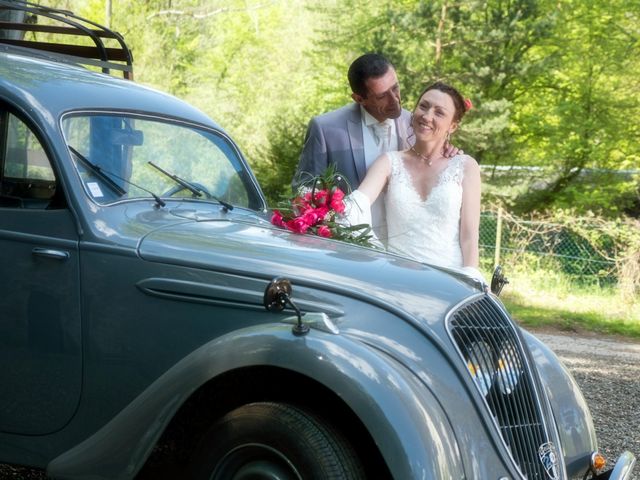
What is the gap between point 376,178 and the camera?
15.7 feet

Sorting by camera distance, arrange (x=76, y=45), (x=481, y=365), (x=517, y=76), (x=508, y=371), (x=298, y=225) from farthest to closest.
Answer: (x=517, y=76)
(x=76, y=45)
(x=298, y=225)
(x=508, y=371)
(x=481, y=365)

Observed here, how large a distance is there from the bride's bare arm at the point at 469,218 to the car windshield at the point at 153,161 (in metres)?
1.04

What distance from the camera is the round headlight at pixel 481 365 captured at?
3500mm

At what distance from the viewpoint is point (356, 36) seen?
2639cm

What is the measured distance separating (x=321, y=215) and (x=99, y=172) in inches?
38.5

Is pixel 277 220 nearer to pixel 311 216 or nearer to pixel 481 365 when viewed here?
pixel 311 216

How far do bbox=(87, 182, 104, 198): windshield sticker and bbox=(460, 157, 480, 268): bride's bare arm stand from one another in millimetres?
1740

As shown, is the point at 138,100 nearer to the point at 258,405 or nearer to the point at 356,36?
the point at 258,405

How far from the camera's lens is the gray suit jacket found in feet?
16.8

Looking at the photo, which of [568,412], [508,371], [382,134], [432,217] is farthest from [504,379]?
[382,134]

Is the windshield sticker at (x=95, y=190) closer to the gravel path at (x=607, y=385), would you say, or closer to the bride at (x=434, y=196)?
the bride at (x=434, y=196)

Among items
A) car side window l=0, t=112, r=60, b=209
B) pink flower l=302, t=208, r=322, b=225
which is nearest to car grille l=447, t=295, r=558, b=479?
pink flower l=302, t=208, r=322, b=225

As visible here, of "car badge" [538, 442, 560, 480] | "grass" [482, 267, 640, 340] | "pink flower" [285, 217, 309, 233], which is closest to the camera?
"car badge" [538, 442, 560, 480]

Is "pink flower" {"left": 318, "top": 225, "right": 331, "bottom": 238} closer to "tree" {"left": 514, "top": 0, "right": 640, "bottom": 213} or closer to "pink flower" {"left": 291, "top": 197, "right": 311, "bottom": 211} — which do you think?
"pink flower" {"left": 291, "top": 197, "right": 311, "bottom": 211}
